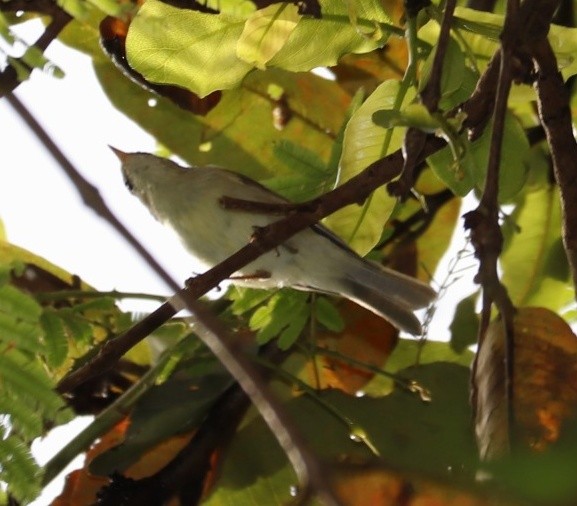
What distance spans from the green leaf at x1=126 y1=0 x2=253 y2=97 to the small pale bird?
0.53 metres

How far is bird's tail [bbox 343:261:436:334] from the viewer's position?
6.95 ft

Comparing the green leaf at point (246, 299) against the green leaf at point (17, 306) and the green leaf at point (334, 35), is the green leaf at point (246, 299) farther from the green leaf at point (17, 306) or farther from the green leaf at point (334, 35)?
the green leaf at point (17, 306)

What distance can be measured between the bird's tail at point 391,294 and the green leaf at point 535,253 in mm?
220

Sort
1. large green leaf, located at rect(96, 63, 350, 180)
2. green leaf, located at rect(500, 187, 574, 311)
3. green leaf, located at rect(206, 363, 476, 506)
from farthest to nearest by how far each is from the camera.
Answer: large green leaf, located at rect(96, 63, 350, 180), green leaf, located at rect(500, 187, 574, 311), green leaf, located at rect(206, 363, 476, 506)

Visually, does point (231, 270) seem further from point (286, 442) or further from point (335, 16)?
point (286, 442)

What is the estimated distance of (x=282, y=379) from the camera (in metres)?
2.12

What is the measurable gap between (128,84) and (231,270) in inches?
45.9

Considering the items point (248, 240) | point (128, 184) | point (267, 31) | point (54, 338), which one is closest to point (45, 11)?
point (267, 31)

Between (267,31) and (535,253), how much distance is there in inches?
40.7

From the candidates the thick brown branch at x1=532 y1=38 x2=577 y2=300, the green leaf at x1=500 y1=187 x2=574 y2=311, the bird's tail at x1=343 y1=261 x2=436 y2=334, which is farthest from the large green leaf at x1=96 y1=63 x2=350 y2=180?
the thick brown branch at x1=532 y1=38 x2=577 y2=300

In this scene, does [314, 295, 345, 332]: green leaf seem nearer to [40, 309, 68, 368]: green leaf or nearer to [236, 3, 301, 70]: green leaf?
[40, 309, 68, 368]: green leaf

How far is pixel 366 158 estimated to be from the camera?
1499 millimetres

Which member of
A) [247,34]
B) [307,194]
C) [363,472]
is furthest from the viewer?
[307,194]

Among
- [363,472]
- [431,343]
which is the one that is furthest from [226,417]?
[363,472]
